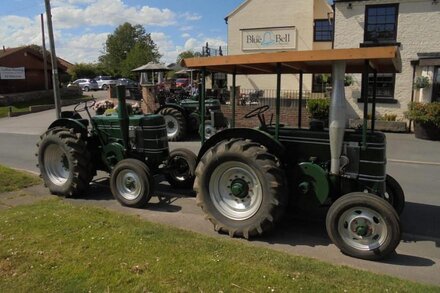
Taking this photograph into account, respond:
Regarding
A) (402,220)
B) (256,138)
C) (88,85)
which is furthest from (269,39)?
(88,85)

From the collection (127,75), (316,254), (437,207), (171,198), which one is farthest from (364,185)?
(127,75)

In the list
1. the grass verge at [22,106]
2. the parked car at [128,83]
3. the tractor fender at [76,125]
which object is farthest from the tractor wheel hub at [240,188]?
the grass verge at [22,106]

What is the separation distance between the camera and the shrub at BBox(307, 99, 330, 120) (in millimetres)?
16047

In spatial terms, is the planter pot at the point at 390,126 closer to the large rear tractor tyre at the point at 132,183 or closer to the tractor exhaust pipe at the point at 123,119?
the tractor exhaust pipe at the point at 123,119

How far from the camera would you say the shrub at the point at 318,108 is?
16047 mm

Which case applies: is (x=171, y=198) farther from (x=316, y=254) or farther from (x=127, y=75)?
(x=127, y=75)

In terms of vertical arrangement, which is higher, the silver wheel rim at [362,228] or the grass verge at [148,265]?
the silver wheel rim at [362,228]

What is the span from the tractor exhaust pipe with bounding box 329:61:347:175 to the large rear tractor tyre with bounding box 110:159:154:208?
2803 mm

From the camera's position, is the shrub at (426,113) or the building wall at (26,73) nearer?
the shrub at (426,113)

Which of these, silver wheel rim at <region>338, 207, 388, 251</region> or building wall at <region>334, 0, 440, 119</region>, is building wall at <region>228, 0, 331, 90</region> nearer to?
building wall at <region>334, 0, 440, 119</region>

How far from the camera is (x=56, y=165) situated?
24.2ft

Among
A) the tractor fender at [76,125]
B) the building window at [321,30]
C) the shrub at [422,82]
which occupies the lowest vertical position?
the tractor fender at [76,125]

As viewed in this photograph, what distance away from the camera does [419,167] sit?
9.66 metres

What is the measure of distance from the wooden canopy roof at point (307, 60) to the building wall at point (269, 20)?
733 inches
